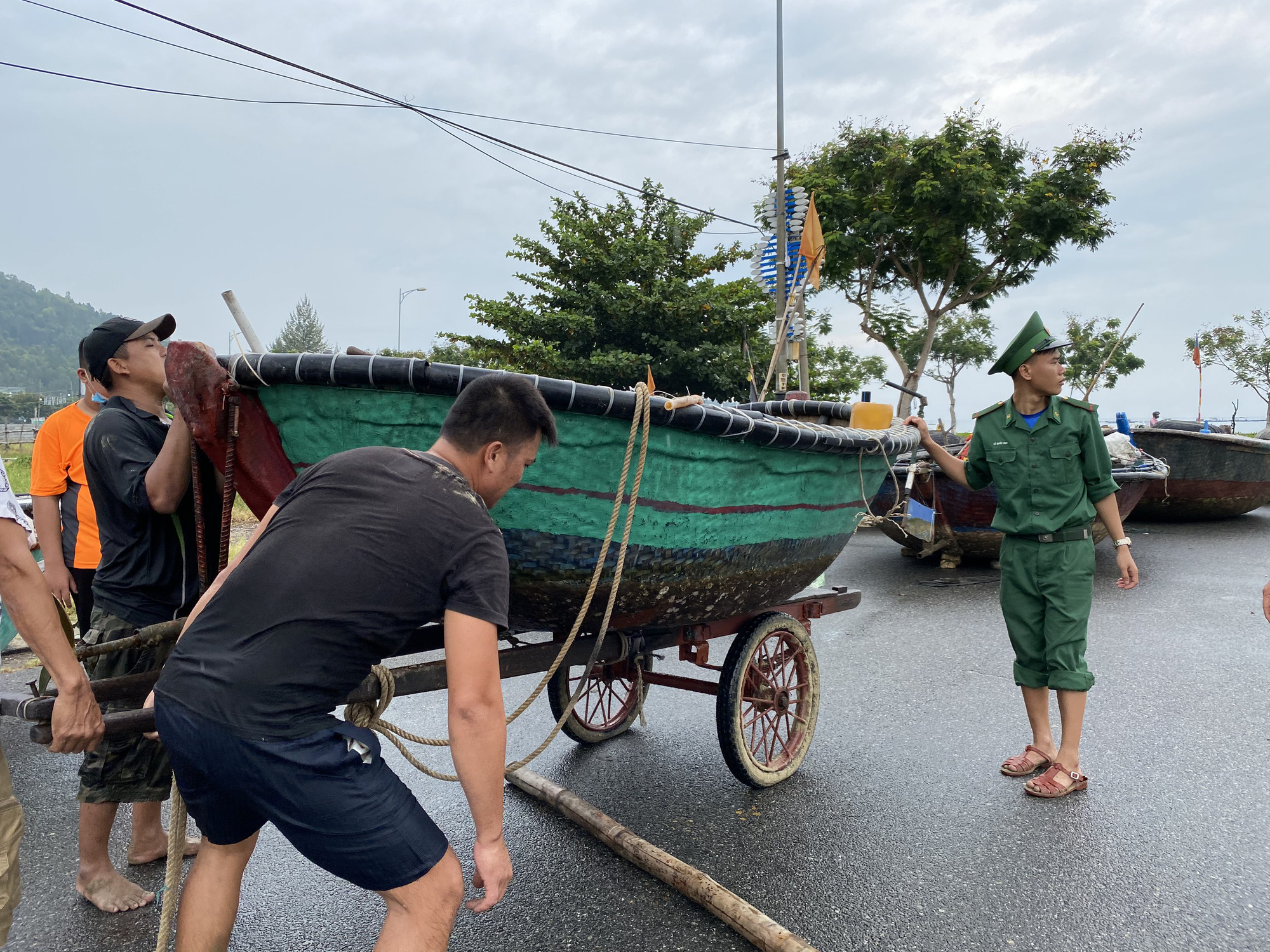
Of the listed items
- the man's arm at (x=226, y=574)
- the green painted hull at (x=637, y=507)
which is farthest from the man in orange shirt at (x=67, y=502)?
the man's arm at (x=226, y=574)

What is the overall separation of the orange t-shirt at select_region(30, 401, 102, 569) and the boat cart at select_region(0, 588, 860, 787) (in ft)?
1.95

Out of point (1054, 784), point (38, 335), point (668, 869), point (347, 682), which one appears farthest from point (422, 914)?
point (38, 335)

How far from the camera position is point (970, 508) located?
8.00 m

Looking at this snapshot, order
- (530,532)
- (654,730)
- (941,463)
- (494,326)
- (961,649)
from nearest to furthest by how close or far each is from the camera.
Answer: (530,532)
(941,463)
(654,730)
(961,649)
(494,326)

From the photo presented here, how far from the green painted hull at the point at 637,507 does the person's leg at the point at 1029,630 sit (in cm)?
90

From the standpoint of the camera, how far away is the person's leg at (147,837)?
115 inches

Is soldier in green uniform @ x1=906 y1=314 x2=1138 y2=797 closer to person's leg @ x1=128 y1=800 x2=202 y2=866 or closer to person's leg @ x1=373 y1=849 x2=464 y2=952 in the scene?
person's leg @ x1=373 y1=849 x2=464 y2=952

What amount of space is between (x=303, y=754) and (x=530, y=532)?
1.10 meters

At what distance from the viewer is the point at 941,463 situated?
12.4ft

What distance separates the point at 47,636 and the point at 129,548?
830 mm

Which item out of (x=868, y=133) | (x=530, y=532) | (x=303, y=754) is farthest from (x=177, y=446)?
(x=868, y=133)

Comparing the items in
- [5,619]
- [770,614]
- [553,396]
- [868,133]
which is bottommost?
[5,619]

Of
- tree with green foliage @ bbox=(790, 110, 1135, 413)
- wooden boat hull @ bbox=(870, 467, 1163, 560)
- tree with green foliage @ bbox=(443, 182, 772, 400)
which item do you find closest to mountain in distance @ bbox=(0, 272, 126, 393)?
tree with green foliage @ bbox=(443, 182, 772, 400)

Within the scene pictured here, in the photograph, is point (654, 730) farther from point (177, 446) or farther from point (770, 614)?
point (177, 446)
